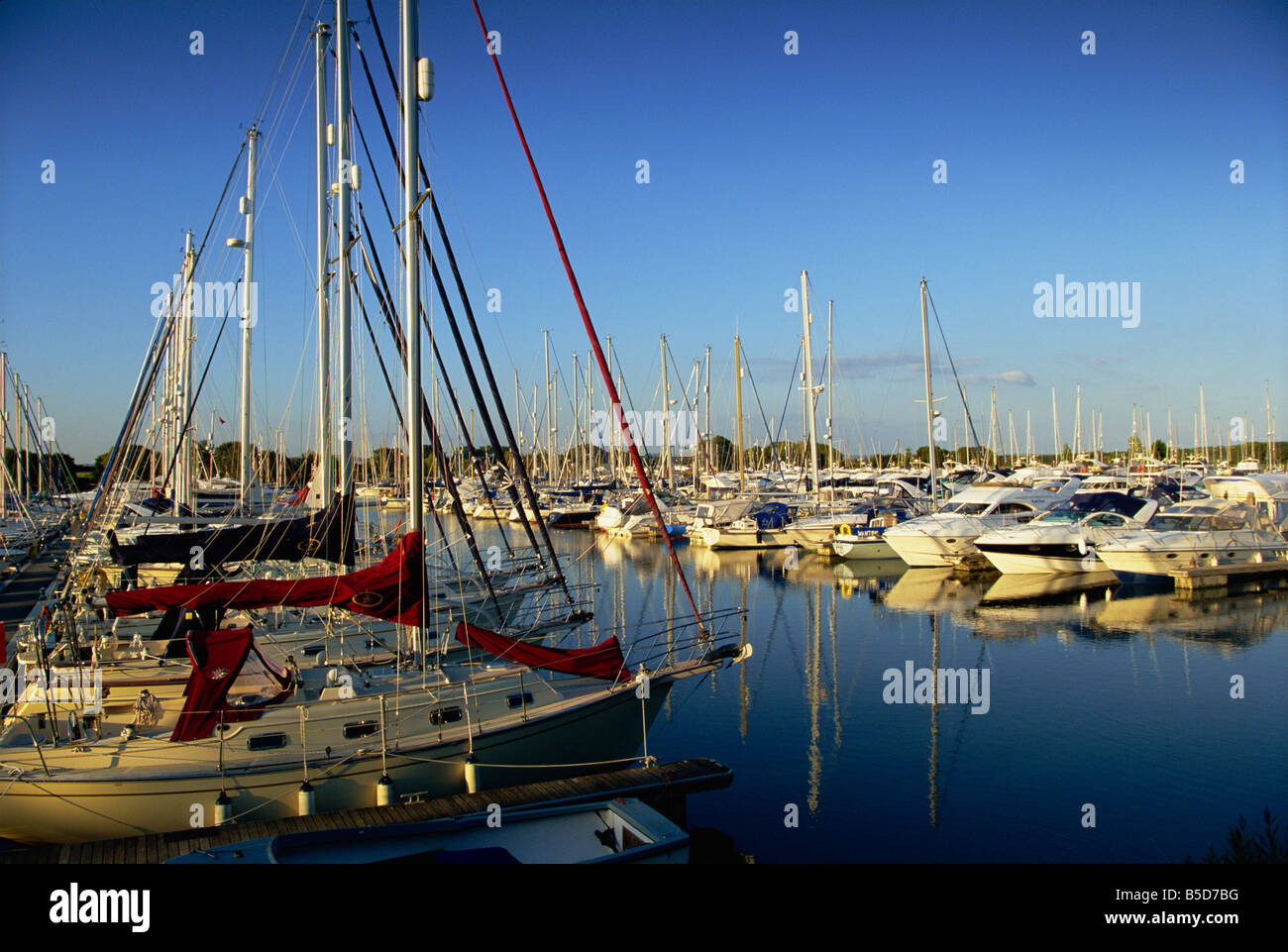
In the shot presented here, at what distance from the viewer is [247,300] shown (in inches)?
1161

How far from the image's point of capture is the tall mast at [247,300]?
28688 millimetres

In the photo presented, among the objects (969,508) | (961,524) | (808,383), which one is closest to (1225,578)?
(961,524)

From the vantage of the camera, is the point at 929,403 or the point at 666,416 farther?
the point at 666,416

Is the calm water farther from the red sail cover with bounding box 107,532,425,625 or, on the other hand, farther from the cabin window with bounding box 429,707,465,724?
the red sail cover with bounding box 107,532,425,625

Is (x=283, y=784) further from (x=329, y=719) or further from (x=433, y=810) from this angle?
(x=433, y=810)

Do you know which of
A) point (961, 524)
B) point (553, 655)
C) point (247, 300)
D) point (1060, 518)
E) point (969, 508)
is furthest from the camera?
point (969, 508)

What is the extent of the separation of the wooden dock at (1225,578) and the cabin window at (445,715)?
33.1 metres

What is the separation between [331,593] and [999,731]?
14606 millimetres

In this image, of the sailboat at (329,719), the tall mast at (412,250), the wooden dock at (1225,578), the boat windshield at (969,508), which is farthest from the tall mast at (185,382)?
the wooden dock at (1225,578)

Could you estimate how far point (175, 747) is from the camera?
1270 centimetres
